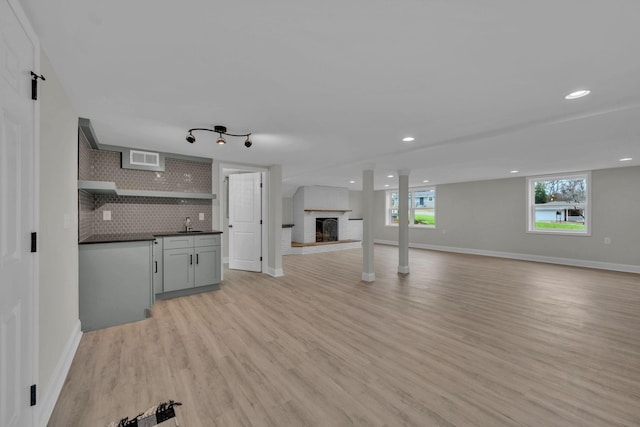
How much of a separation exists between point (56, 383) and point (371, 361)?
7.37 ft

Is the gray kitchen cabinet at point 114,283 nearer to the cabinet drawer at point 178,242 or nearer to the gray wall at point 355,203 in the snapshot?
the cabinet drawer at point 178,242

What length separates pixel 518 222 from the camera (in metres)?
7.23

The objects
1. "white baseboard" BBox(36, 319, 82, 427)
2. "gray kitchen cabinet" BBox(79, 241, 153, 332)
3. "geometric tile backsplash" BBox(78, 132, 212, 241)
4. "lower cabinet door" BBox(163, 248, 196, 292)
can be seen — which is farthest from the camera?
"lower cabinet door" BBox(163, 248, 196, 292)

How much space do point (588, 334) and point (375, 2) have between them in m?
3.62

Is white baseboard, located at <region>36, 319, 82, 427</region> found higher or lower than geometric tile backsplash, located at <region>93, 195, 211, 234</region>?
lower

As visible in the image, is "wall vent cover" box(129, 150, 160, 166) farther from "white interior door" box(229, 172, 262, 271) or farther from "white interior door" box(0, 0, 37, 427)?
"white interior door" box(0, 0, 37, 427)

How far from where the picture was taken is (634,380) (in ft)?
6.53

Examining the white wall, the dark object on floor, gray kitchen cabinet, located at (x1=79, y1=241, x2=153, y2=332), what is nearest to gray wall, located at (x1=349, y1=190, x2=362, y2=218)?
the white wall

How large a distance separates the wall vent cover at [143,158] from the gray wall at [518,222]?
8.00 meters

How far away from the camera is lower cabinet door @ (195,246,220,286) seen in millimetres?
4145

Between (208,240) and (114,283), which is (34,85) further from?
(208,240)

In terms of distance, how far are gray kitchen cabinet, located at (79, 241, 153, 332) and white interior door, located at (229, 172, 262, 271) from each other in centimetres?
245

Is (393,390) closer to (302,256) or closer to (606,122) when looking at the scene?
(606,122)

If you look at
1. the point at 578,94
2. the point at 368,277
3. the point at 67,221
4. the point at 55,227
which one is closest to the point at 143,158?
the point at 67,221
